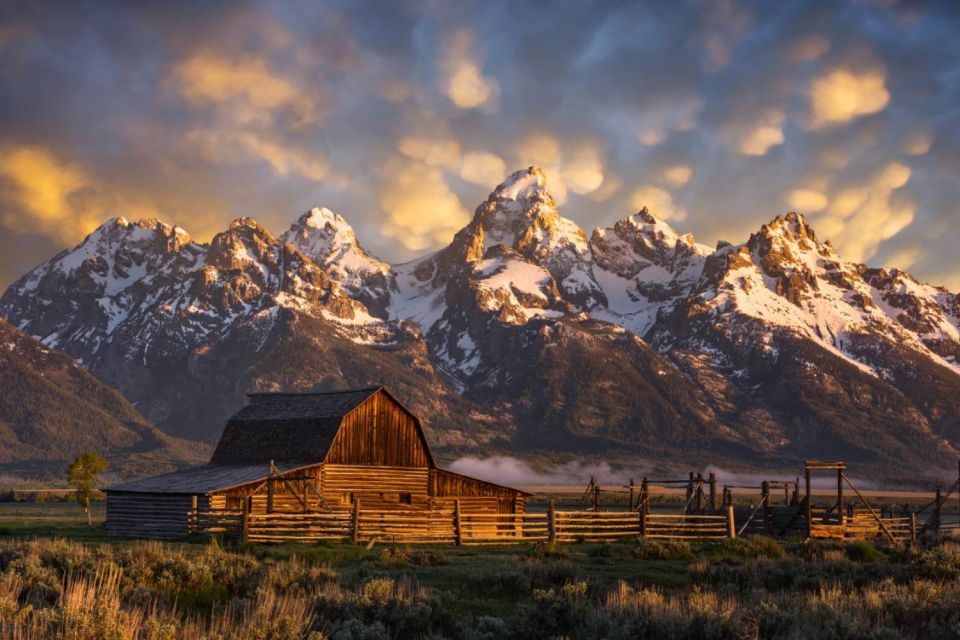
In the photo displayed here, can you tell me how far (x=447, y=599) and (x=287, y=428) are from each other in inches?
1313

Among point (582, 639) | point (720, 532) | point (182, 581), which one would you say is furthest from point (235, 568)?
point (720, 532)

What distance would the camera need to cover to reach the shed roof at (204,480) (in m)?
42.9

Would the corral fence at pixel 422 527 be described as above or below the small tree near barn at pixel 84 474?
below

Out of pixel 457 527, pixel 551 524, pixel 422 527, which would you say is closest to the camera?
pixel 457 527

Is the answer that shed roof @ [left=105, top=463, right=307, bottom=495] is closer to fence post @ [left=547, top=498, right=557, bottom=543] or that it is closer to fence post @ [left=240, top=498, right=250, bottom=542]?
fence post @ [left=240, top=498, right=250, bottom=542]

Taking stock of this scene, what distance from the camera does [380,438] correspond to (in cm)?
5116

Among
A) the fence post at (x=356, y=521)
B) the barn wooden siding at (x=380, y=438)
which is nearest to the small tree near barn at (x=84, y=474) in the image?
the barn wooden siding at (x=380, y=438)

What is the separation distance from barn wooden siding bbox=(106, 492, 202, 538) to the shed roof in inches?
14.9

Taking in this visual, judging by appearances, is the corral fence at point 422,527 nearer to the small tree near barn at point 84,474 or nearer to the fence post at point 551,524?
the fence post at point 551,524

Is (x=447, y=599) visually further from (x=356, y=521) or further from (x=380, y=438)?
(x=380, y=438)

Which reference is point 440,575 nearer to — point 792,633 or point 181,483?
point 792,633

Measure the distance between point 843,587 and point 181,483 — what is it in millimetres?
31853

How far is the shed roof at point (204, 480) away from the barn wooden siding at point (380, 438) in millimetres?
2766

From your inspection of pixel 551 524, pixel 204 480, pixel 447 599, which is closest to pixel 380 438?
pixel 204 480
